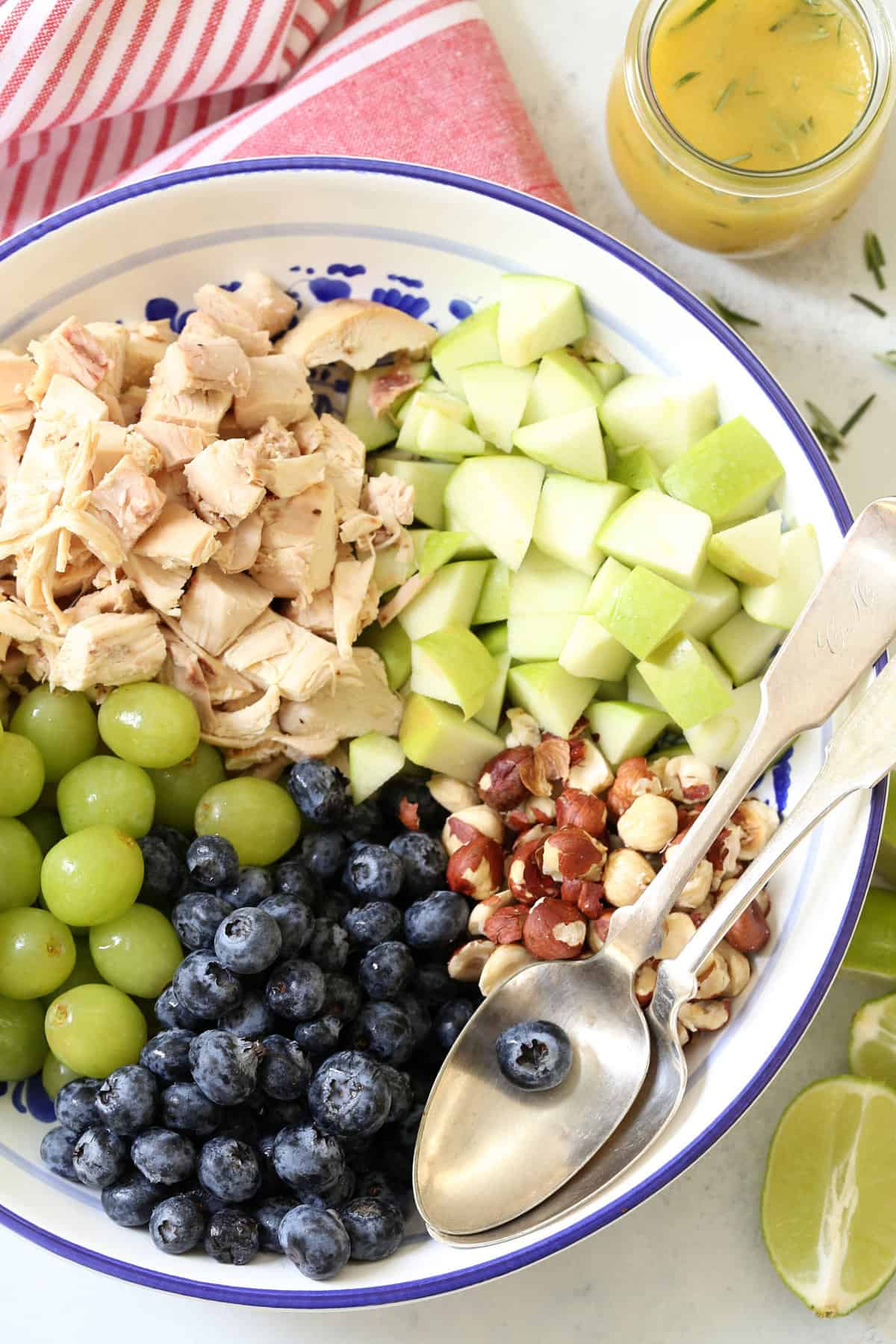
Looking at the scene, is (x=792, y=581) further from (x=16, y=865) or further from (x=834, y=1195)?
(x=16, y=865)

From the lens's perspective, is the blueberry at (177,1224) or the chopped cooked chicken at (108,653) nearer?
the blueberry at (177,1224)

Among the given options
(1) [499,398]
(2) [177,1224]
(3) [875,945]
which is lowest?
(3) [875,945]

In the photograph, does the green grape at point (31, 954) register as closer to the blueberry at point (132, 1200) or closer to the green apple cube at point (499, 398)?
the blueberry at point (132, 1200)

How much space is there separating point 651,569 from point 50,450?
30.7 inches

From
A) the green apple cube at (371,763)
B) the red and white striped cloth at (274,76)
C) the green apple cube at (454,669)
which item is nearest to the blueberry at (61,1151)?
the green apple cube at (371,763)

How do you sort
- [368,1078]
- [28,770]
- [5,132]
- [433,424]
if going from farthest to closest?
1. [5,132]
2. [433,424]
3. [28,770]
4. [368,1078]

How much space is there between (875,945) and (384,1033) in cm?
70

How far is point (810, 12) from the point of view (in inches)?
64.8

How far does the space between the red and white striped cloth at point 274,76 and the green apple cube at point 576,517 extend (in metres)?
0.48

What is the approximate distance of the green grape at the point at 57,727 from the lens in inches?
60.7

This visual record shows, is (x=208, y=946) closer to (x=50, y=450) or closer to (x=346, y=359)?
(x=50, y=450)

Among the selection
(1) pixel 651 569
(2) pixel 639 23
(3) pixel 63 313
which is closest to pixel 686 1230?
(1) pixel 651 569

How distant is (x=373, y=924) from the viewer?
4.89ft

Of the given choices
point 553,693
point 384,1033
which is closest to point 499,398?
point 553,693
